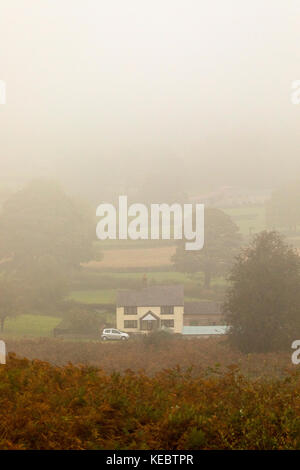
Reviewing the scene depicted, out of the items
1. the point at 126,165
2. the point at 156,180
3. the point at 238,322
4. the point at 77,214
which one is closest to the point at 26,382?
the point at 238,322

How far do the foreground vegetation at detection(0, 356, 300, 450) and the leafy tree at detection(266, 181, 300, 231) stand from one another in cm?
10621

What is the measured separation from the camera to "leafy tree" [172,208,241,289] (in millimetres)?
82750

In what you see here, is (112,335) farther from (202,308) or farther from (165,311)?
(202,308)

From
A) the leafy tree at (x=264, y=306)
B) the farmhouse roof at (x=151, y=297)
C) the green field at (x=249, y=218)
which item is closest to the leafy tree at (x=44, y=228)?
the farmhouse roof at (x=151, y=297)

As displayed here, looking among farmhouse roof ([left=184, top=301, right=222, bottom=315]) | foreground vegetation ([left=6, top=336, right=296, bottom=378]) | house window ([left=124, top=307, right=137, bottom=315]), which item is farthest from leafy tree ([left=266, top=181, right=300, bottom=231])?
foreground vegetation ([left=6, top=336, right=296, bottom=378])

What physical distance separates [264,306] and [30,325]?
31.8 m

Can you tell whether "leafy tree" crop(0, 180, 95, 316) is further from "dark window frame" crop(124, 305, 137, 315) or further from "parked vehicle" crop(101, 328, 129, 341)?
"parked vehicle" crop(101, 328, 129, 341)

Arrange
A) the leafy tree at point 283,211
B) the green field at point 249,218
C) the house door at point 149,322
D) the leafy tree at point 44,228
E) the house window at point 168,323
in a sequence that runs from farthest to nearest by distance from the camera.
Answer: the leafy tree at point 283,211 < the green field at point 249,218 < the leafy tree at point 44,228 < the house window at point 168,323 < the house door at point 149,322

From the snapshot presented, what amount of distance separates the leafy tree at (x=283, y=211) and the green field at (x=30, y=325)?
6285 cm

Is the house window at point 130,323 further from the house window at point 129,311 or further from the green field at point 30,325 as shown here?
the green field at point 30,325

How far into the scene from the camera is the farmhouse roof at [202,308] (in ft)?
201

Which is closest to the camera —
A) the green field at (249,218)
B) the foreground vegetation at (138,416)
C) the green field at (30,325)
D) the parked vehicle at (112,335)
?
the foreground vegetation at (138,416)

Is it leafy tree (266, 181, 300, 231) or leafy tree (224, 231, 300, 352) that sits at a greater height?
leafy tree (266, 181, 300, 231)

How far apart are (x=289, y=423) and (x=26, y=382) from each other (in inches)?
173
